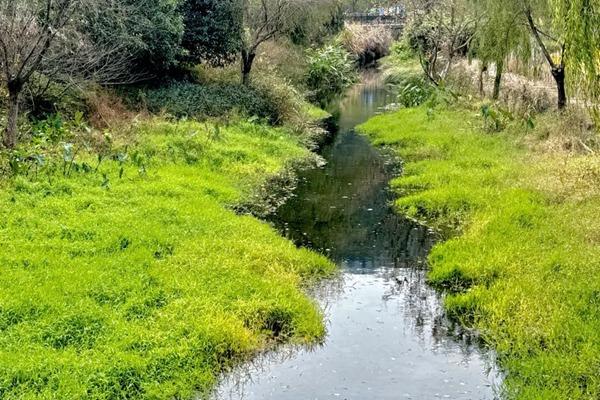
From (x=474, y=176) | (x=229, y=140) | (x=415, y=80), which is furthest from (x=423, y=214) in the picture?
(x=415, y=80)

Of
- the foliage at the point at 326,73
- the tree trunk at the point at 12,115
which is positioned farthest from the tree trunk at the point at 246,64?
the tree trunk at the point at 12,115

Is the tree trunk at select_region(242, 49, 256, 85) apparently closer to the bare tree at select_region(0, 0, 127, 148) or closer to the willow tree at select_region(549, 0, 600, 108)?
the bare tree at select_region(0, 0, 127, 148)

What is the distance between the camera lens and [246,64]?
24172 millimetres

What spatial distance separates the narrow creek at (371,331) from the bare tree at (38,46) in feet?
18.6

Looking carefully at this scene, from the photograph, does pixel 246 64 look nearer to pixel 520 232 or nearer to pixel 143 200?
pixel 143 200

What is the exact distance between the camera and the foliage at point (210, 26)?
72.6 feet

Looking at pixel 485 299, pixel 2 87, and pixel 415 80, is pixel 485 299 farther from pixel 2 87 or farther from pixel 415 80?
pixel 415 80

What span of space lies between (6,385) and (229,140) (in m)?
12.8

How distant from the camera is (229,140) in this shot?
18531mm

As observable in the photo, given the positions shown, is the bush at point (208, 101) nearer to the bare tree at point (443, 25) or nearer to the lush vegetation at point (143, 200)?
the lush vegetation at point (143, 200)

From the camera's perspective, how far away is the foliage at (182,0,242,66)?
22125 millimetres

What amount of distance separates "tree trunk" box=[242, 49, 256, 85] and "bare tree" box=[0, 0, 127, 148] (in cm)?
772

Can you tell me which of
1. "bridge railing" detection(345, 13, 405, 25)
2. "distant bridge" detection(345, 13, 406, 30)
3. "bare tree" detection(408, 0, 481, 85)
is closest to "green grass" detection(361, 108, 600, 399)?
"bare tree" detection(408, 0, 481, 85)

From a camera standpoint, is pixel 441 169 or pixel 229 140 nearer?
pixel 441 169
